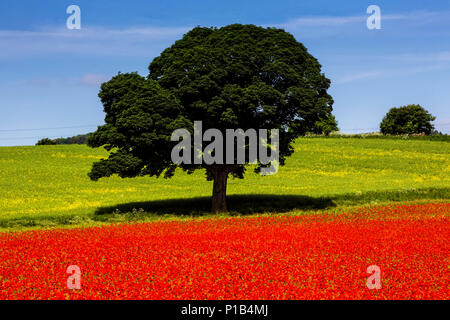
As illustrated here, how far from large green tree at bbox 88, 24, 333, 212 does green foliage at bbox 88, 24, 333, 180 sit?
0.21ft

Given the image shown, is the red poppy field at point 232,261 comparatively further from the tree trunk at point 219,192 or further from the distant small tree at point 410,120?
the distant small tree at point 410,120

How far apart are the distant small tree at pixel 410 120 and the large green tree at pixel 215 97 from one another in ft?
410

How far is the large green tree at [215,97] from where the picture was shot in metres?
28.3

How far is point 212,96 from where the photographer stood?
29266 mm

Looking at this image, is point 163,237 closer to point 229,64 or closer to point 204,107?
point 204,107

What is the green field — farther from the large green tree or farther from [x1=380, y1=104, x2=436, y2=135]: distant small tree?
[x1=380, y1=104, x2=436, y2=135]: distant small tree

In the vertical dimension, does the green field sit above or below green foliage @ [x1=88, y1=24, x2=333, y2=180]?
below

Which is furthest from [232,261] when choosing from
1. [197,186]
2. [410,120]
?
[410,120]

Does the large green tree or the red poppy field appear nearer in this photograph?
the red poppy field

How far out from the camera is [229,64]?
29.3 metres

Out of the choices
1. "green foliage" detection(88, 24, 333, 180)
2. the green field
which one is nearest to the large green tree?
"green foliage" detection(88, 24, 333, 180)

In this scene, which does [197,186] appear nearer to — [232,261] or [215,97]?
[215,97]

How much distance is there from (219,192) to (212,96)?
Result: 277 inches

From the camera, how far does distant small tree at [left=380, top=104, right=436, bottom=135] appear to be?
145000mm
